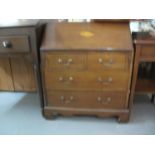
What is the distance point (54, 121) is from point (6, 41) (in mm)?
726

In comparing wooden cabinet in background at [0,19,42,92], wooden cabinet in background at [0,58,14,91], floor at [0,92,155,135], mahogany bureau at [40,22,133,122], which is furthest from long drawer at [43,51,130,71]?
wooden cabinet in background at [0,58,14,91]

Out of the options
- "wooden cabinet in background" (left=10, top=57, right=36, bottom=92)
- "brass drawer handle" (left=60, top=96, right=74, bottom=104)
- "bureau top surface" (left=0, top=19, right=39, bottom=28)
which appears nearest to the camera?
"bureau top surface" (left=0, top=19, right=39, bottom=28)

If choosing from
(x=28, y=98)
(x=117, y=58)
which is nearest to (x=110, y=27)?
(x=117, y=58)

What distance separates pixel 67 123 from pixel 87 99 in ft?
0.90

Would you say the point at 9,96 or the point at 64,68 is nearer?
the point at 64,68

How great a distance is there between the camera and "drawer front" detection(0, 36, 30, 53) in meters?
1.36

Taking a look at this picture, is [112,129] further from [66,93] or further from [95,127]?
[66,93]

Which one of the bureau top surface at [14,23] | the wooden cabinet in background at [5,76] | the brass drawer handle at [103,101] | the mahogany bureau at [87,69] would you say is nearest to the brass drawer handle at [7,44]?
the bureau top surface at [14,23]

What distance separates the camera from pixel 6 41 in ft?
4.50

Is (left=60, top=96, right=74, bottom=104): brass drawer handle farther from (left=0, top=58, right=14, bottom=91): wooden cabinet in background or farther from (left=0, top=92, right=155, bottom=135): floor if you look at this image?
(left=0, top=58, right=14, bottom=91): wooden cabinet in background

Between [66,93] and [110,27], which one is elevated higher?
[110,27]

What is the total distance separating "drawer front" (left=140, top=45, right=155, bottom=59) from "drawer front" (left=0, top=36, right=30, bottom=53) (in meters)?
0.75

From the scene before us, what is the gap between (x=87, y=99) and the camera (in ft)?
5.17

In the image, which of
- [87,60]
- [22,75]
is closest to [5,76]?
[22,75]
